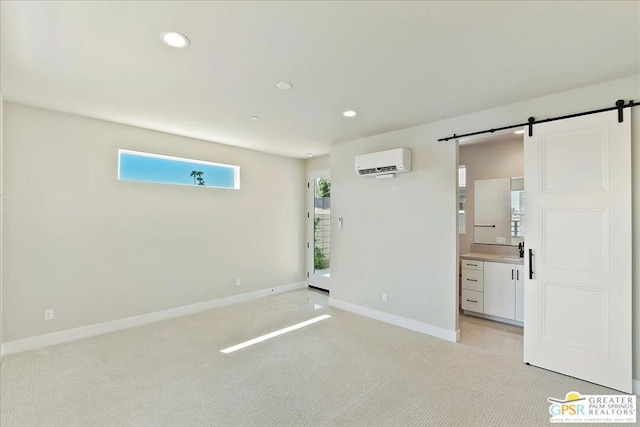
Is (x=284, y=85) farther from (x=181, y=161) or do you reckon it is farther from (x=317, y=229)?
(x=317, y=229)

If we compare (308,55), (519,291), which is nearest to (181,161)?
(308,55)

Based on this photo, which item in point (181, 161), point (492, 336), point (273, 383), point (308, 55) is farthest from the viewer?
point (181, 161)

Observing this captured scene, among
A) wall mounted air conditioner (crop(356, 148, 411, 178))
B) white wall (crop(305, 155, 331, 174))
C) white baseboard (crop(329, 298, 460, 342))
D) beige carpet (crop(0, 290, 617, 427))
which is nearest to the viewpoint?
beige carpet (crop(0, 290, 617, 427))

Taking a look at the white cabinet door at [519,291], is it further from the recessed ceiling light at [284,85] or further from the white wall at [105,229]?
the white wall at [105,229]

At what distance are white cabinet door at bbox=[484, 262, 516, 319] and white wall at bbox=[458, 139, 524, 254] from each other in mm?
556

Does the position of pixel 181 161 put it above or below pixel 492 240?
above

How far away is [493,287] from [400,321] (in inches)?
54.4

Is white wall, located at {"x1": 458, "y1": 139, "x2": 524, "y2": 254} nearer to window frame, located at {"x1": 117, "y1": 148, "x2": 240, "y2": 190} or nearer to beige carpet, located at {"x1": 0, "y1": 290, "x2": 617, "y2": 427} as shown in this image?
beige carpet, located at {"x1": 0, "y1": 290, "x2": 617, "y2": 427}

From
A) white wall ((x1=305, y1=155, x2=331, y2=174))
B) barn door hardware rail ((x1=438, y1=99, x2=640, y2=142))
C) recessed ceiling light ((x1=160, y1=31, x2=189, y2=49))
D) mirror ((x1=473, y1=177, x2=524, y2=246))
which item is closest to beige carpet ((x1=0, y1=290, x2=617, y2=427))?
mirror ((x1=473, y1=177, x2=524, y2=246))

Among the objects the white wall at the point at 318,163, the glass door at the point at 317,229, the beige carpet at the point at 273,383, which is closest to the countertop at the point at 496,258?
the beige carpet at the point at 273,383

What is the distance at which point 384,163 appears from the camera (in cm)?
387

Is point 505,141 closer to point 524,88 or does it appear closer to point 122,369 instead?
point 524,88

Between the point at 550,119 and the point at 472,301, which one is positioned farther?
the point at 472,301

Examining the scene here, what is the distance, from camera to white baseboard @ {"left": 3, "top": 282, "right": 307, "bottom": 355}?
10.3 ft
